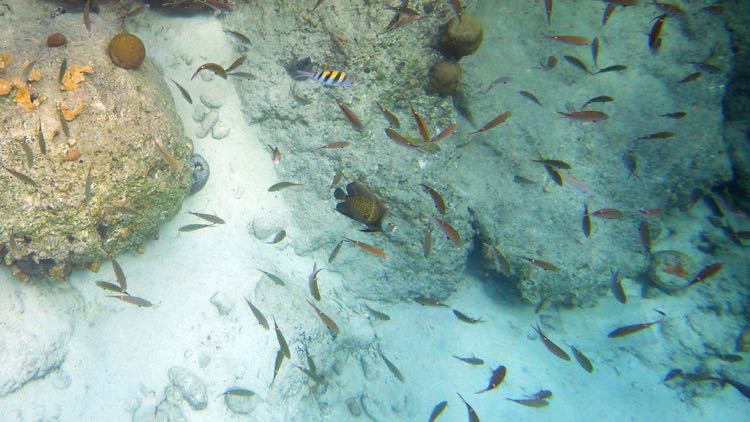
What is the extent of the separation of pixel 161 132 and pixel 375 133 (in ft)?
9.70

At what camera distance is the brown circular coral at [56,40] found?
4.45m

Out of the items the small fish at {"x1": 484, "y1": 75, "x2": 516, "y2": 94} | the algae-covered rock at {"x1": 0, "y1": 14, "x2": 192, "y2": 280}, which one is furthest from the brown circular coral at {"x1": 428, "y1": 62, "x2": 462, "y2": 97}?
the algae-covered rock at {"x1": 0, "y1": 14, "x2": 192, "y2": 280}

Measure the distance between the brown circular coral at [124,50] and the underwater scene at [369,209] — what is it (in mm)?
27

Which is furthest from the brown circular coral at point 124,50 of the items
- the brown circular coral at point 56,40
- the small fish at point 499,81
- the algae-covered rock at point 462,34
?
the small fish at point 499,81

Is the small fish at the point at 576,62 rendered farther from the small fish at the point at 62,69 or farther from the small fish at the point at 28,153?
the small fish at the point at 28,153

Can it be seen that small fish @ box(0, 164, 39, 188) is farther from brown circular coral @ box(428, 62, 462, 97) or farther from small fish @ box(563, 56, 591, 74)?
small fish @ box(563, 56, 591, 74)

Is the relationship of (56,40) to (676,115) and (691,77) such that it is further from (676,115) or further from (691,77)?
(691,77)

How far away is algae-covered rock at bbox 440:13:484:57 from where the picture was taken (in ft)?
17.9

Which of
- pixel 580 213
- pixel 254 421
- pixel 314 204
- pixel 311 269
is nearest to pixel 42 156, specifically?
pixel 314 204

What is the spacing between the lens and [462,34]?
5461 millimetres

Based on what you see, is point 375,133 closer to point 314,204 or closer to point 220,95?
point 314,204

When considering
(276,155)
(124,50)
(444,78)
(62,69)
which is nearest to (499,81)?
(444,78)

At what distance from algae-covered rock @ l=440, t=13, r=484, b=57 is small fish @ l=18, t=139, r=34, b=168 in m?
5.31

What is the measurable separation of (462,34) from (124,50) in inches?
177
